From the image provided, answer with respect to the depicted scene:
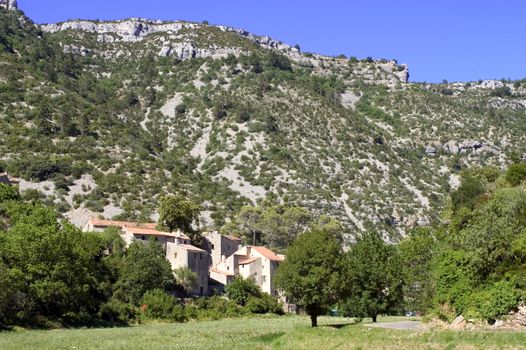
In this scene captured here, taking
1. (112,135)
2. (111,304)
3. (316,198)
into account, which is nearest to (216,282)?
(111,304)

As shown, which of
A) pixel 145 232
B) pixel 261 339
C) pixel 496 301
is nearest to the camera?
pixel 496 301

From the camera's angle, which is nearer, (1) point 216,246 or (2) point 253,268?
(2) point 253,268

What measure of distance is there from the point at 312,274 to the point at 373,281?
10726 millimetres

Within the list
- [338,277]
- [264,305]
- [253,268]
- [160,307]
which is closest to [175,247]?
[253,268]

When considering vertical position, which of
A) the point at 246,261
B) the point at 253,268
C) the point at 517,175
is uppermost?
the point at 517,175

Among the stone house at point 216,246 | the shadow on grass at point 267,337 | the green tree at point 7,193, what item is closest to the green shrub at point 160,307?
the green tree at point 7,193

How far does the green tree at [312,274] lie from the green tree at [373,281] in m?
4.79

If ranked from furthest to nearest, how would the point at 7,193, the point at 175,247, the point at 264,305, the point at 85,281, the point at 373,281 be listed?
the point at 175,247 → the point at 264,305 → the point at 7,193 → the point at 85,281 → the point at 373,281

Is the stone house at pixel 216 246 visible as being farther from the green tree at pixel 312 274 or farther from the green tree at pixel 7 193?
the green tree at pixel 312 274

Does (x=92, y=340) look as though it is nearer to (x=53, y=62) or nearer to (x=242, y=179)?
(x=242, y=179)

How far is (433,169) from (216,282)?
97251 mm

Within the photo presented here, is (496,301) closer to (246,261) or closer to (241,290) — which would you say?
(241,290)

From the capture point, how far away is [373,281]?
7219cm

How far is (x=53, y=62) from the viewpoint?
191m
